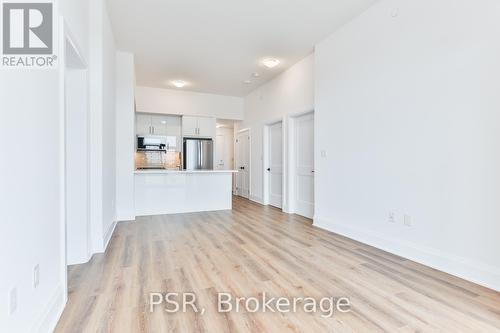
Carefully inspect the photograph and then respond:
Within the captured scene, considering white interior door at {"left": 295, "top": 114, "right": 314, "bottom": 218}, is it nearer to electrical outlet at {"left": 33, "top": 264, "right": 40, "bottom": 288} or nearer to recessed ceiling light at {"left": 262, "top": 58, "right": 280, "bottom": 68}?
recessed ceiling light at {"left": 262, "top": 58, "right": 280, "bottom": 68}

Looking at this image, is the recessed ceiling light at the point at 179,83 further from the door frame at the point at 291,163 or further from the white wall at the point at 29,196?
the white wall at the point at 29,196

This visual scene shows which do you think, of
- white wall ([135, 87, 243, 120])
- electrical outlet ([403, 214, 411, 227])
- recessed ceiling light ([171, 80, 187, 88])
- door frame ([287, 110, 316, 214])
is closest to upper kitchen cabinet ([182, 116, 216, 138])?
white wall ([135, 87, 243, 120])

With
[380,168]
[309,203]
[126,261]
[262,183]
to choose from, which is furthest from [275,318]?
[262,183]

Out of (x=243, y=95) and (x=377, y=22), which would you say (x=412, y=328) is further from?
(x=243, y=95)

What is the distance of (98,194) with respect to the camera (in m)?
2.97

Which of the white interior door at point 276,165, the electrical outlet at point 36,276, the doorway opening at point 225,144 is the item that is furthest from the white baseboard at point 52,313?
the doorway opening at point 225,144

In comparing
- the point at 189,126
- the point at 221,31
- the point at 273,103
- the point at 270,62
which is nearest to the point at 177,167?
the point at 189,126

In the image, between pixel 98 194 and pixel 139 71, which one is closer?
pixel 98 194

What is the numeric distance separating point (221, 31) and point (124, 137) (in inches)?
97.6

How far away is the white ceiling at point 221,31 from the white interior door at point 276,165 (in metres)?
1.37

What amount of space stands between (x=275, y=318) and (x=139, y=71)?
18.0 feet

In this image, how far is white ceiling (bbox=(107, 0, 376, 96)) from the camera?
332 cm

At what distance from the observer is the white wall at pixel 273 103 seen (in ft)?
16.4

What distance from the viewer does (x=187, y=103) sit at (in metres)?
7.16
